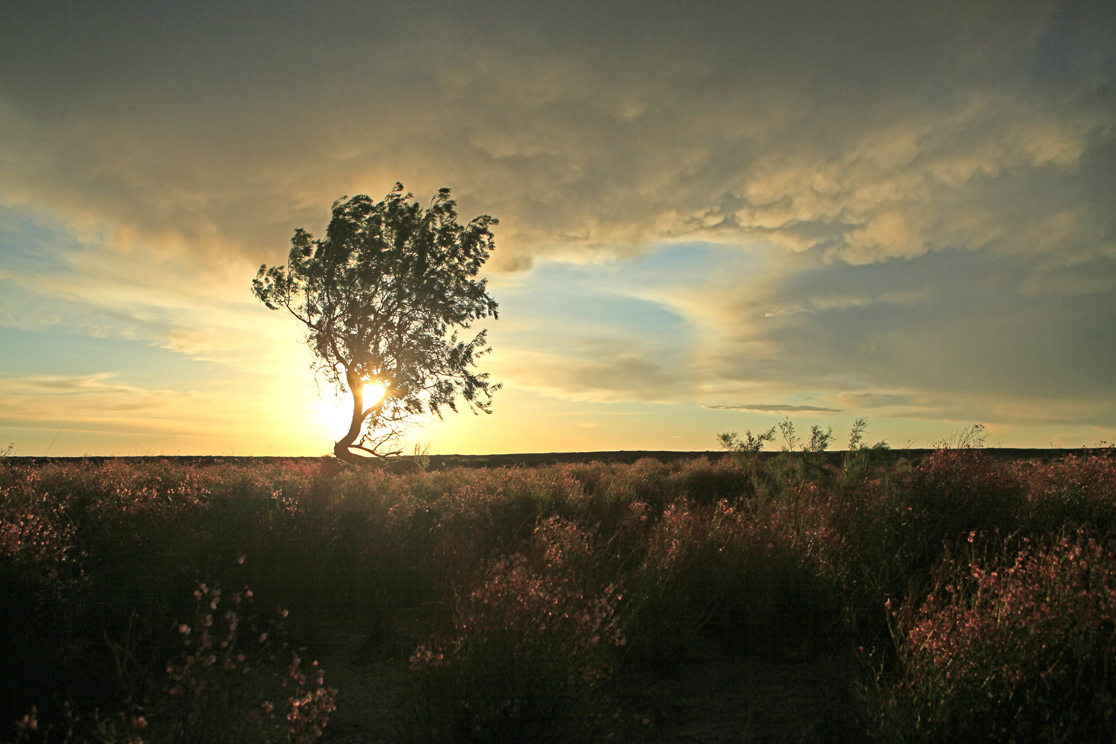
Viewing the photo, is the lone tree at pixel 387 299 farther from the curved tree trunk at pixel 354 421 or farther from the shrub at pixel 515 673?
the shrub at pixel 515 673

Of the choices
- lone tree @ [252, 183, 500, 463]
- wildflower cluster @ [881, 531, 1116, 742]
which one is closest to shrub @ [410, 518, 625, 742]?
wildflower cluster @ [881, 531, 1116, 742]

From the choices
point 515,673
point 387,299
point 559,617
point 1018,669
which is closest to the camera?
point 1018,669

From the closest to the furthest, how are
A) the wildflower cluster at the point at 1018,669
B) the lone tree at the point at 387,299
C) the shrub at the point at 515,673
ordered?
1. the wildflower cluster at the point at 1018,669
2. the shrub at the point at 515,673
3. the lone tree at the point at 387,299

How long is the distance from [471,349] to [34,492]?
15.1 metres

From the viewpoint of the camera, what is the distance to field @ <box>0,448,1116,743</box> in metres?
3.20

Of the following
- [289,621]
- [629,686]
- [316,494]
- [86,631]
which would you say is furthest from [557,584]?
[316,494]

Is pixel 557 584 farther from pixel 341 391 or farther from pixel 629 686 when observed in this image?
pixel 341 391

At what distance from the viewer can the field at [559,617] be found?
126 inches

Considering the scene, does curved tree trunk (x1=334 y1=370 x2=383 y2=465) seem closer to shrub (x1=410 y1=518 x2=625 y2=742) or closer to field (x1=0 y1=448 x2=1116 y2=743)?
field (x1=0 y1=448 x2=1116 y2=743)

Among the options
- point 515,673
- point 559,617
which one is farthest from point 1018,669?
point 515,673

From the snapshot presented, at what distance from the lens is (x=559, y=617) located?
3.54m

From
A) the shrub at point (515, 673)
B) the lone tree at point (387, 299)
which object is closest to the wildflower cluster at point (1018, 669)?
the shrub at point (515, 673)

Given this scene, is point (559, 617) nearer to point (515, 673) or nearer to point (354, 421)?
point (515, 673)

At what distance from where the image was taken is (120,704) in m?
3.89
